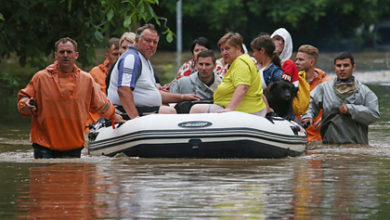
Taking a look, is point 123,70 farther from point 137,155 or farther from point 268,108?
point 268,108

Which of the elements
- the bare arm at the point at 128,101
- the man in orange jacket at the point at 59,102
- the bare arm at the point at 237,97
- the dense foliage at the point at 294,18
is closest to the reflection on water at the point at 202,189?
the man in orange jacket at the point at 59,102

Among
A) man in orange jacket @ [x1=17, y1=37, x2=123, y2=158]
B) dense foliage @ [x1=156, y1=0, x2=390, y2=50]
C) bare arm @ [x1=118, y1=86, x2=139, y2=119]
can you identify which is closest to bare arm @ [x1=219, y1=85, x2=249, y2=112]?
bare arm @ [x1=118, y1=86, x2=139, y2=119]

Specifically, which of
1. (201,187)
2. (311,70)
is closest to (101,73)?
(311,70)

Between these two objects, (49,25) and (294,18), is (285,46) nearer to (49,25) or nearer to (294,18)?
(49,25)

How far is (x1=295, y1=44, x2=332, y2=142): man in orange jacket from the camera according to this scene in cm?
1316

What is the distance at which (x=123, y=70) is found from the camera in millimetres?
11008

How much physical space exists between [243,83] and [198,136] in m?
0.76

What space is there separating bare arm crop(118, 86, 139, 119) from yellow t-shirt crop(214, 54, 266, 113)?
94cm

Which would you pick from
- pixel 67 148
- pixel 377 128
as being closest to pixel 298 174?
pixel 67 148

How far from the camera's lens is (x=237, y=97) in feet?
36.2

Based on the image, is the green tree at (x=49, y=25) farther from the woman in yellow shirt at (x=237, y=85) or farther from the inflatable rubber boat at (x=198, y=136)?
the inflatable rubber boat at (x=198, y=136)

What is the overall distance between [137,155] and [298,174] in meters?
2.05

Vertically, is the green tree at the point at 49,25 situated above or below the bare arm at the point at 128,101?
above

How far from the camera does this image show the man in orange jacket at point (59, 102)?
33.5ft
